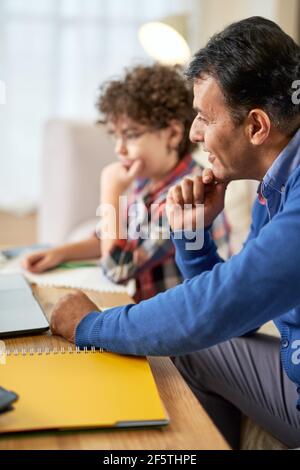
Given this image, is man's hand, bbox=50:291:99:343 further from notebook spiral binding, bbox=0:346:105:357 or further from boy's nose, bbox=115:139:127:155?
boy's nose, bbox=115:139:127:155

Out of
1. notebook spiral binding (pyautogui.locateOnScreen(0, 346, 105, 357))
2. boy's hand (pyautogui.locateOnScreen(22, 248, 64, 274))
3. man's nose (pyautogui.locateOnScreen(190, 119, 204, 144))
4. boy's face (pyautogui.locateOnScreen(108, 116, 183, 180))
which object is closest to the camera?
notebook spiral binding (pyautogui.locateOnScreen(0, 346, 105, 357))

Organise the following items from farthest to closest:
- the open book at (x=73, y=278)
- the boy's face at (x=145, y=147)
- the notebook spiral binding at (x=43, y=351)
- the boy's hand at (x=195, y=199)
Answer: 1. the boy's face at (x=145, y=147)
2. the open book at (x=73, y=278)
3. the boy's hand at (x=195, y=199)
4. the notebook spiral binding at (x=43, y=351)

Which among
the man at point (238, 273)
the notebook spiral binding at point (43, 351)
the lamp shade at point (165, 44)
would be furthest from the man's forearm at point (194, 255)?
the lamp shade at point (165, 44)

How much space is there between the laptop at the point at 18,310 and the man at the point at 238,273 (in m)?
0.04

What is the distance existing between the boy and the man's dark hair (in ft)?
1.86

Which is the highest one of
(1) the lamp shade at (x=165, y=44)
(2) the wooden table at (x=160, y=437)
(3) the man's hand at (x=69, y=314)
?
(1) the lamp shade at (x=165, y=44)

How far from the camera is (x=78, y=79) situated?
328 centimetres

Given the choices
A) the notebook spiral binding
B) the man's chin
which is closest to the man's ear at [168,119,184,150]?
the man's chin

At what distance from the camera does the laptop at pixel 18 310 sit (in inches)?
39.3

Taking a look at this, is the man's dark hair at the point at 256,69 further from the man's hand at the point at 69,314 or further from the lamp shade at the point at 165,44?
the lamp shade at the point at 165,44

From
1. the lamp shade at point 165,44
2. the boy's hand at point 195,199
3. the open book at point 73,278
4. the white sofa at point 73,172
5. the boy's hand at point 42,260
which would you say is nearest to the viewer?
the boy's hand at point 195,199

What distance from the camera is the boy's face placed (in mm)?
1630

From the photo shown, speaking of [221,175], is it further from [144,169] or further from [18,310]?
[144,169]

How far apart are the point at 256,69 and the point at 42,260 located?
0.75m
